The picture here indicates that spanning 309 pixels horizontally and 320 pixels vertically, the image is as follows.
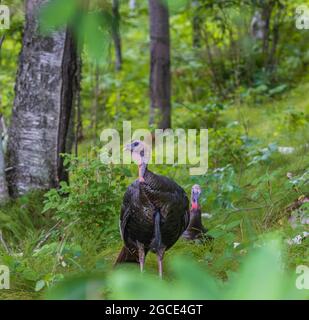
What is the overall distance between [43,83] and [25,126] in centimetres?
46

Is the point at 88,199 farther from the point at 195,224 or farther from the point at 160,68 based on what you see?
the point at 160,68

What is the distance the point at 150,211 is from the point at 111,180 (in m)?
1.44

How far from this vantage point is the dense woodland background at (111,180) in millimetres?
1468

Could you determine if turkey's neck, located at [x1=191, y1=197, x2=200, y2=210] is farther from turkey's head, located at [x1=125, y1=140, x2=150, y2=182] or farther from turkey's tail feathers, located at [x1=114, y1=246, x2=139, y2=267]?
turkey's head, located at [x1=125, y1=140, x2=150, y2=182]

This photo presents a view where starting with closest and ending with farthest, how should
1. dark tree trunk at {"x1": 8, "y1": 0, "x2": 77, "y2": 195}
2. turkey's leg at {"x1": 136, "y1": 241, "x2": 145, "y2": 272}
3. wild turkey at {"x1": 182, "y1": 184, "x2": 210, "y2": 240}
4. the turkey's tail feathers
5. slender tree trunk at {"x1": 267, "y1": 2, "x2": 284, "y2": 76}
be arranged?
1. turkey's leg at {"x1": 136, "y1": 241, "x2": 145, "y2": 272}
2. the turkey's tail feathers
3. wild turkey at {"x1": 182, "y1": 184, "x2": 210, "y2": 240}
4. dark tree trunk at {"x1": 8, "y1": 0, "x2": 77, "y2": 195}
5. slender tree trunk at {"x1": 267, "y1": 2, "x2": 284, "y2": 76}

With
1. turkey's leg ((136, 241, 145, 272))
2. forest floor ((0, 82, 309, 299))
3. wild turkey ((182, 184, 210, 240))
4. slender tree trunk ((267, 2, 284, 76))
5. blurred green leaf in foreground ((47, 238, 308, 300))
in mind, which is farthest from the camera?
slender tree trunk ((267, 2, 284, 76))

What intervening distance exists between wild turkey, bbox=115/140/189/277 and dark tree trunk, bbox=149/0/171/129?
502cm

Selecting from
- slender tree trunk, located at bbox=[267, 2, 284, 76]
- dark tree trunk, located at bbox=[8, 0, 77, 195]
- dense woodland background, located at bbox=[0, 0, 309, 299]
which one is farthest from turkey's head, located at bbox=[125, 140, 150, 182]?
slender tree trunk, located at bbox=[267, 2, 284, 76]

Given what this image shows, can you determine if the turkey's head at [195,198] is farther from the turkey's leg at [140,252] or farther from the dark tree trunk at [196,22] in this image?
the dark tree trunk at [196,22]

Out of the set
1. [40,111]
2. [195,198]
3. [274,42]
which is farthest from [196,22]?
[195,198]

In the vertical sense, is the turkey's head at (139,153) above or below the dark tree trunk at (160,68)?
below

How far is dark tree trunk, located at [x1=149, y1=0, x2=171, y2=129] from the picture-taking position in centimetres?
918

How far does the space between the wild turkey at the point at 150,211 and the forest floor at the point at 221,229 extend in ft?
0.70

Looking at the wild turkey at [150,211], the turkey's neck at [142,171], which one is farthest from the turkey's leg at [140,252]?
the turkey's neck at [142,171]
